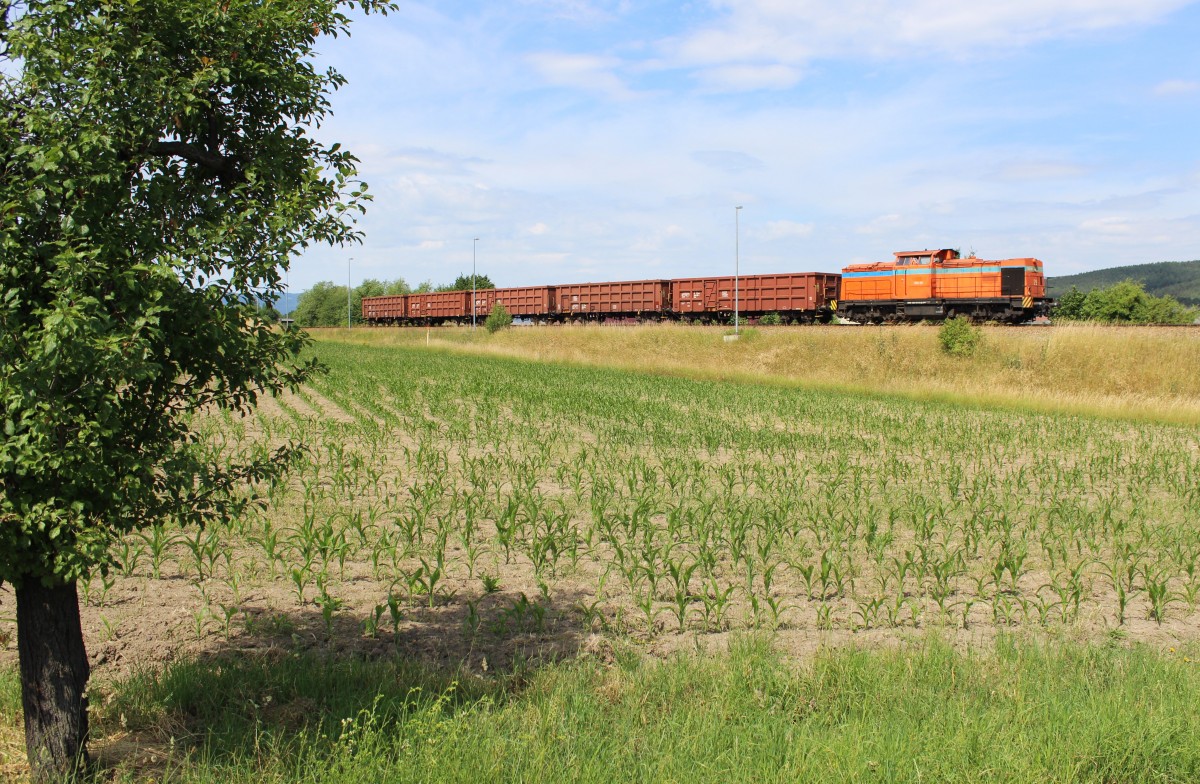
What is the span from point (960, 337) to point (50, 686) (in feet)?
98.4

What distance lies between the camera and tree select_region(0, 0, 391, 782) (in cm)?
354

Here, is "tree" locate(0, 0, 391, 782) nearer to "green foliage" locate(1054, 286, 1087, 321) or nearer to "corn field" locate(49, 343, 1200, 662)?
"corn field" locate(49, 343, 1200, 662)

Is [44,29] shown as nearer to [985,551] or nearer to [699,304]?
[985,551]

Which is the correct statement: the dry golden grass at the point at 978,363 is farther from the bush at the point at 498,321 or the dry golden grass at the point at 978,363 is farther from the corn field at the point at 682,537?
the bush at the point at 498,321

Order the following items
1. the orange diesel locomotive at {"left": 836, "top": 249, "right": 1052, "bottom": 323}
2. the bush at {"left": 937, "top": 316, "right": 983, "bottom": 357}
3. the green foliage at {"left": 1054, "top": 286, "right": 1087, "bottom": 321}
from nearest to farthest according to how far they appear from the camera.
Result: the bush at {"left": 937, "top": 316, "right": 983, "bottom": 357}
the orange diesel locomotive at {"left": 836, "top": 249, "right": 1052, "bottom": 323}
the green foliage at {"left": 1054, "top": 286, "right": 1087, "bottom": 321}

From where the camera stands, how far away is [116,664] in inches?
213

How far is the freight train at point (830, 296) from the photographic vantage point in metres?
35.5

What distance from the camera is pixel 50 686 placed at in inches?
158

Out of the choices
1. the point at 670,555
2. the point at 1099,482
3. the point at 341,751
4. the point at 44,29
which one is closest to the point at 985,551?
the point at 670,555

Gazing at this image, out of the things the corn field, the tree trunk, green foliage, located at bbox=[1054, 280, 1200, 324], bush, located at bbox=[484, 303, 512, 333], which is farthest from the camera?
green foliage, located at bbox=[1054, 280, 1200, 324]

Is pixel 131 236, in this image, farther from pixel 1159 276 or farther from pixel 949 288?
pixel 1159 276

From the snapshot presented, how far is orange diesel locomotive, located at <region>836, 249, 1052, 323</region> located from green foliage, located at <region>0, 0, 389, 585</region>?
35598 millimetres

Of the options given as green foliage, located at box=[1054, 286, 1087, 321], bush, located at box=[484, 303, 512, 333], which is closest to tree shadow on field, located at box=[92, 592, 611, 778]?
bush, located at box=[484, 303, 512, 333]

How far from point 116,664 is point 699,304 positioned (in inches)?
1661
